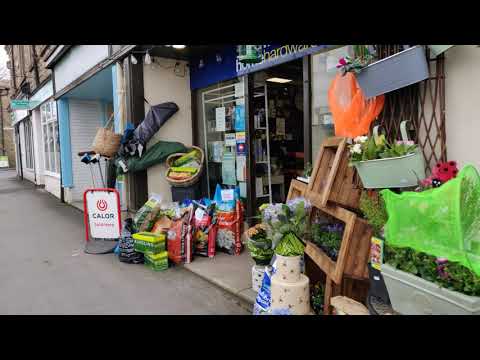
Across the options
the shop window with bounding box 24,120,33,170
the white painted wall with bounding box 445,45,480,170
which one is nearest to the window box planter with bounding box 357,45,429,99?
the white painted wall with bounding box 445,45,480,170

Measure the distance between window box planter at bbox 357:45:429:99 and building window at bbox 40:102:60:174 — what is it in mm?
10441

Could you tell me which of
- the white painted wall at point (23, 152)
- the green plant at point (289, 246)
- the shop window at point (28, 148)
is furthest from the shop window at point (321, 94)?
the white painted wall at point (23, 152)

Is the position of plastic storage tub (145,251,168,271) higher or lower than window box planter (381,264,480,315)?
lower

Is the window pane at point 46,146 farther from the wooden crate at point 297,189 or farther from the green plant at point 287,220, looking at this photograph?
the green plant at point 287,220

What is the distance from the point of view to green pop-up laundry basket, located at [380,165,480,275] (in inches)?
72.9

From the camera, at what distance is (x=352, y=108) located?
10.4ft

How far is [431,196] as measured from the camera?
1979 millimetres

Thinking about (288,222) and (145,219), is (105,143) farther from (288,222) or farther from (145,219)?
(288,222)

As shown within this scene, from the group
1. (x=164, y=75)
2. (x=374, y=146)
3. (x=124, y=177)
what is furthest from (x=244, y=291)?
(x=164, y=75)

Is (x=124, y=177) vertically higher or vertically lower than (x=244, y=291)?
higher

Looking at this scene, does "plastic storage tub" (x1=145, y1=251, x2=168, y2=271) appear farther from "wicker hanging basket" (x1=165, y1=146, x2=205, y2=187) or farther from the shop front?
"wicker hanging basket" (x1=165, y1=146, x2=205, y2=187)

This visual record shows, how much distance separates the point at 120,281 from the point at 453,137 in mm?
3620

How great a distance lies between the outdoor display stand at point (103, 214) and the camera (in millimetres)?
5523
